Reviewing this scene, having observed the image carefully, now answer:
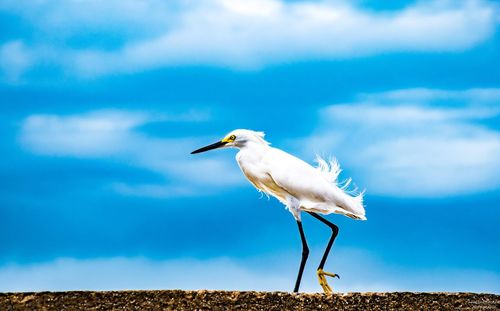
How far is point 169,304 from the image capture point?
7695mm

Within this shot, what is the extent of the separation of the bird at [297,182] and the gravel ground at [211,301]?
4.06 feet

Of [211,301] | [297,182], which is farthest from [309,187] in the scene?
[211,301]

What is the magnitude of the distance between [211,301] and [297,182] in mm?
2033

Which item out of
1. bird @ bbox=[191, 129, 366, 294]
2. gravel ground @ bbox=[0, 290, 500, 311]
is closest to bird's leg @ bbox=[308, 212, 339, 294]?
bird @ bbox=[191, 129, 366, 294]

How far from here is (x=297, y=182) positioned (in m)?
9.20

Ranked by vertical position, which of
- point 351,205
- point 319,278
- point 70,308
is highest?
point 351,205

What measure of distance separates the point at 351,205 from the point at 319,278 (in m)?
0.88

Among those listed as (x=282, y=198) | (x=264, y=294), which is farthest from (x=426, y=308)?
(x=282, y=198)

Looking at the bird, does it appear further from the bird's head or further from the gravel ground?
the gravel ground

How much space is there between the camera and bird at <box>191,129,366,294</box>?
9.21m

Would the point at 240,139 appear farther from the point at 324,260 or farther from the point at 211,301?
the point at 211,301

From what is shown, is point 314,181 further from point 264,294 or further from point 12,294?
point 12,294

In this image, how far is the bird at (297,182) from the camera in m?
9.21

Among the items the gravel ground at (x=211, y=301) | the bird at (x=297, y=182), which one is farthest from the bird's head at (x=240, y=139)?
the gravel ground at (x=211, y=301)
